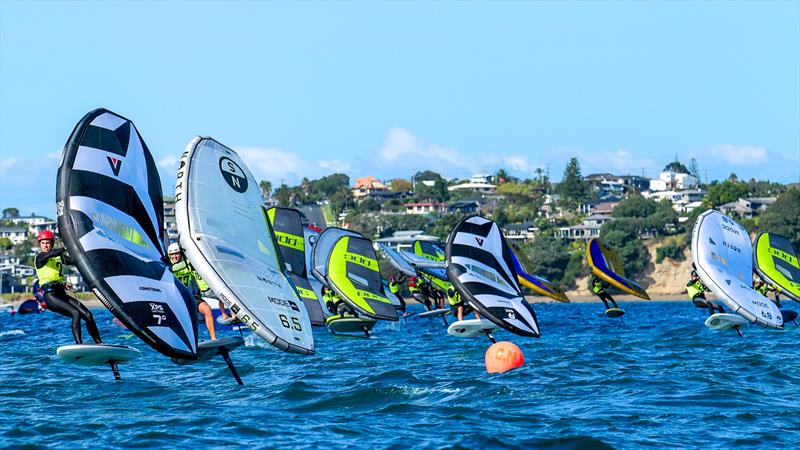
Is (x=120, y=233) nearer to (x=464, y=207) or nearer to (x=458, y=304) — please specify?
(x=458, y=304)

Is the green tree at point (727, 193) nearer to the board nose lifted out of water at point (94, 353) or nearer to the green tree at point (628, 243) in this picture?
the green tree at point (628, 243)

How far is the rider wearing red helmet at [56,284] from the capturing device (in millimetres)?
17484

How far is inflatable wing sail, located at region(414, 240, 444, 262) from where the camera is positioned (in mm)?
47344

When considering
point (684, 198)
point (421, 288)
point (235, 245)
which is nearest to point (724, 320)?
point (235, 245)

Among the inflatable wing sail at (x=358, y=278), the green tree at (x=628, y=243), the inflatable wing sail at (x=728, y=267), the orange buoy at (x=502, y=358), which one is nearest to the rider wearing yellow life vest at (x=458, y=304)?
the inflatable wing sail at (x=358, y=278)

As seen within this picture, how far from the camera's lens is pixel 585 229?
14688cm

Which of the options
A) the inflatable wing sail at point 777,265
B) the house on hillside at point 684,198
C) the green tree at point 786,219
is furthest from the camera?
the house on hillside at point 684,198

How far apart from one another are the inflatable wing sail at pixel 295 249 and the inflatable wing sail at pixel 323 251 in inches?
69.0

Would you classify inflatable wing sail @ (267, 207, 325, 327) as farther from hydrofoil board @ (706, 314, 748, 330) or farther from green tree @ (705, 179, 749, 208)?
green tree @ (705, 179, 749, 208)

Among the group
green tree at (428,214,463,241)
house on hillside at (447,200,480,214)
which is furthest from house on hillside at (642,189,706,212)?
green tree at (428,214,463,241)

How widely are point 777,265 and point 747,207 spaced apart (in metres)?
114

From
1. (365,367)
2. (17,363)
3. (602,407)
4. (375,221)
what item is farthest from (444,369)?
(375,221)

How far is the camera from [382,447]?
45.1 ft

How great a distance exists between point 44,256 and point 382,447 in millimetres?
6871
